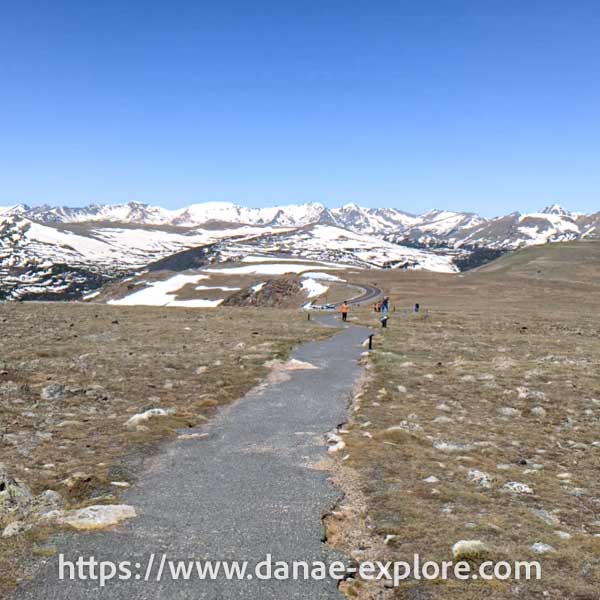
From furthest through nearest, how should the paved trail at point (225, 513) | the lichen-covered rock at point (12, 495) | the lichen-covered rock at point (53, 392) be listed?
the lichen-covered rock at point (53, 392)
the lichen-covered rock at point (12, 495)
the paved trail at point (225, 513)

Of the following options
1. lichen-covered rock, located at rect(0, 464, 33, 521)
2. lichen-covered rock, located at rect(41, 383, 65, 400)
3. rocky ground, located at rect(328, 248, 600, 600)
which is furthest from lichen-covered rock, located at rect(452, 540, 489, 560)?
lichen-covered rock, located at rect(41, 383, 65, 400)

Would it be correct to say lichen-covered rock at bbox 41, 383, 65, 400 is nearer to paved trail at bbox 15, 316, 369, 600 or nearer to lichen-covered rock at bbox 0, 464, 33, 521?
paved trail at bbox 15, 316, 369, 600

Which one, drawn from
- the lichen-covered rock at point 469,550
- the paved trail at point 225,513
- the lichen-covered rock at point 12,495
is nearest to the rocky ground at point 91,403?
the lichen-covered rock at point 12,495

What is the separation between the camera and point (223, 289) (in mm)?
157250

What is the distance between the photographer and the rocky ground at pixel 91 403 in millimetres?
9797

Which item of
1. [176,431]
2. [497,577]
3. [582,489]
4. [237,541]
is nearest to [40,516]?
[237,541]

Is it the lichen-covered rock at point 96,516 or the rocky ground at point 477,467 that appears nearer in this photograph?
the rocky ground at point 477,467

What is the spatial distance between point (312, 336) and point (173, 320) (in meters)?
16.8

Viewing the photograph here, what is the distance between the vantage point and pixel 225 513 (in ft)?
32.4

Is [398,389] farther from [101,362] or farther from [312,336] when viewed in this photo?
[312,336]

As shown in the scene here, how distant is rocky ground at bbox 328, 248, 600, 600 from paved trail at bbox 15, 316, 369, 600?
76cm

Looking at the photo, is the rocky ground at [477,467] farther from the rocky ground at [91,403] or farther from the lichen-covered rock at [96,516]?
the rocky ground at [91,403]

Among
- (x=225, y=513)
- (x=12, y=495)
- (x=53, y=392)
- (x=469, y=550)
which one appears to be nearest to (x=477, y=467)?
(x=469, y=550)

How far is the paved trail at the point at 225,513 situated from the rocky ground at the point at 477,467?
759 millimetres
